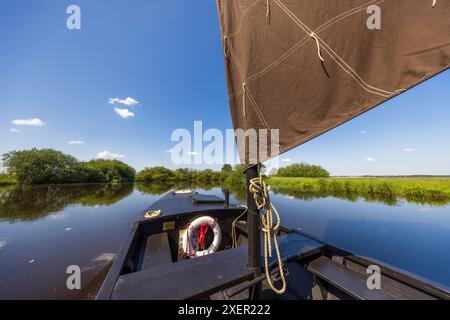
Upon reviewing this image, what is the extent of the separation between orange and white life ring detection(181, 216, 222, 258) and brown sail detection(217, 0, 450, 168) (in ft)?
6.20

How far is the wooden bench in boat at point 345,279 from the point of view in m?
1.17

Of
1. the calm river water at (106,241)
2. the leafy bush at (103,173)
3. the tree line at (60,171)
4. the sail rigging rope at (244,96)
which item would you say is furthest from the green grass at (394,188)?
the leafy bush at (103,173)

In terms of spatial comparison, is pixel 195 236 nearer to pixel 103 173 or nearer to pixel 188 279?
pixel 188 279

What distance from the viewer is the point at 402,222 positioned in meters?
8.47

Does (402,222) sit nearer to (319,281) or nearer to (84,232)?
(319,281)

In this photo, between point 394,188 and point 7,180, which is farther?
point 7,180

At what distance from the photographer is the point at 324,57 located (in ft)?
3.20

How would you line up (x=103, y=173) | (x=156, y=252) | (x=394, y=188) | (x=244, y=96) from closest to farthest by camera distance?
(x=244, y=96)
(x=156, y=252)
(x=394, y=188)
(x=103, y=173)

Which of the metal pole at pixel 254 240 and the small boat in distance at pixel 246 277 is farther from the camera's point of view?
the metal pole at pixel 254 240

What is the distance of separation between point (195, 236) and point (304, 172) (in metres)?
51.6

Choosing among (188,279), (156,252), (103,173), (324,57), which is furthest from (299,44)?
(103,173)

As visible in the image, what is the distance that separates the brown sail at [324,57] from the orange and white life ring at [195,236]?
1890mm

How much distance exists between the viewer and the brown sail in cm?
70

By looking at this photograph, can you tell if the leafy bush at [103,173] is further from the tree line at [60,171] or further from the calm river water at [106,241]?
the calm river water at [106,241]
